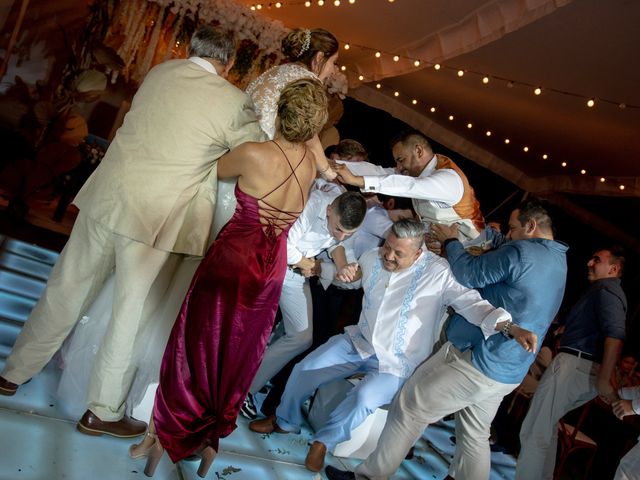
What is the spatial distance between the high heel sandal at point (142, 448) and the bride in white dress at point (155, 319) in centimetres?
24

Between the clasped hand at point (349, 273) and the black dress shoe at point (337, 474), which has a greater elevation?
the clasped hand at point (349, 273)

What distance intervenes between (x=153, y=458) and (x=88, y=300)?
2.41 feet

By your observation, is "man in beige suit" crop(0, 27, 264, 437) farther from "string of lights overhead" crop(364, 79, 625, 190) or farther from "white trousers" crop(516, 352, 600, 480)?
"string of lights overhead" crop(364, 79, 625, 190)

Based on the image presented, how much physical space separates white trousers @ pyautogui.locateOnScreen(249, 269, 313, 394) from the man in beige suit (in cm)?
101

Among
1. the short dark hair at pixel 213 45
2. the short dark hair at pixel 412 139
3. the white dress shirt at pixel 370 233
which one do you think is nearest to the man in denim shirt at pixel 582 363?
the white dress shirt at pixel 370 233

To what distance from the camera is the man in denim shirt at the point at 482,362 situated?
10.3 feet

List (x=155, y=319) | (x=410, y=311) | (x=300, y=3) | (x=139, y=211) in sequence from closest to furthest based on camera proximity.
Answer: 1. (x=139, y=211)
2. (x=155, y=319)
3. (x=410, y=311)
4. (x=300, y=3)

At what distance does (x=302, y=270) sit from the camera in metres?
3.57

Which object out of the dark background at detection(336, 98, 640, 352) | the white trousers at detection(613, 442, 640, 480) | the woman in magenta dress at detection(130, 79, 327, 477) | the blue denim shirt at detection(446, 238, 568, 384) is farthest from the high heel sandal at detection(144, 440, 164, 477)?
the dark background at detection(336, 98, 640, 352)

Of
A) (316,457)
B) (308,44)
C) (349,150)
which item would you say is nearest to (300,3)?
(349,150)

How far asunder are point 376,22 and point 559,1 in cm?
210

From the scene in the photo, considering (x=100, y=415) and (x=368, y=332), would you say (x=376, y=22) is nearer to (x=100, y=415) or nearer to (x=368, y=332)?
(x=368, y=332)

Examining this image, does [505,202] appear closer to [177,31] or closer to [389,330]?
[177,31]

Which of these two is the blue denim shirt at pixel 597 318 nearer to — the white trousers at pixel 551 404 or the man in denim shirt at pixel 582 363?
the man in denim shirt at pixel 582 363
